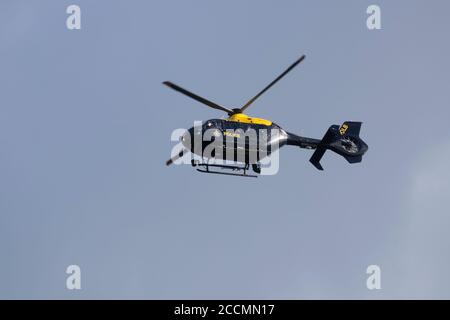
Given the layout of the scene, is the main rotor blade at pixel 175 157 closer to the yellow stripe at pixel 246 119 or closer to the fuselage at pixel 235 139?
the fuselage at pixel 235 139

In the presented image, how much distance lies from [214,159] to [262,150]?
208 cm

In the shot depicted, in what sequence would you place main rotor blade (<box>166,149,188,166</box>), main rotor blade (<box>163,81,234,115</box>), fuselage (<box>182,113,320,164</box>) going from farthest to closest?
1. main rotor blade (<box>166,149,188,166</box>)
2. fuselage (<box>182,113,320,164</box>)
3. main rotor blade (<box>163,81,234,115</box>)

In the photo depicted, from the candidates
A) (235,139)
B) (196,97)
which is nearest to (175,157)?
(235,139)

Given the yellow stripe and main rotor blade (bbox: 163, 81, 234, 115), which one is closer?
main rotor blade (bbox: 163, 81, 234, 115)

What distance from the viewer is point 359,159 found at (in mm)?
42281

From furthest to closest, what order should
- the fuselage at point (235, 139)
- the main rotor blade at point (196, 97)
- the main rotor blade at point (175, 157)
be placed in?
the main rotor blade at point (175, 157) → the fuselage at point (235, 139) → the main rotor blade at point (196, 97)

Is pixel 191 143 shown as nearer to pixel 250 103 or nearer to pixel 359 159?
pixel 250 103

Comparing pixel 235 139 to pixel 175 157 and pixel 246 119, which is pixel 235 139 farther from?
pixel 175 157

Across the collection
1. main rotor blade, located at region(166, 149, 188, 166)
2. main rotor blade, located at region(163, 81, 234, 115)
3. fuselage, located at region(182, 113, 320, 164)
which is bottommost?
main rotor blade, located at region(166, 149, 188, 166)

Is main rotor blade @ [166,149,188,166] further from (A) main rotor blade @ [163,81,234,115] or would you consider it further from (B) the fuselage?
(A) main rotor blade @ [163,81,234,115]
